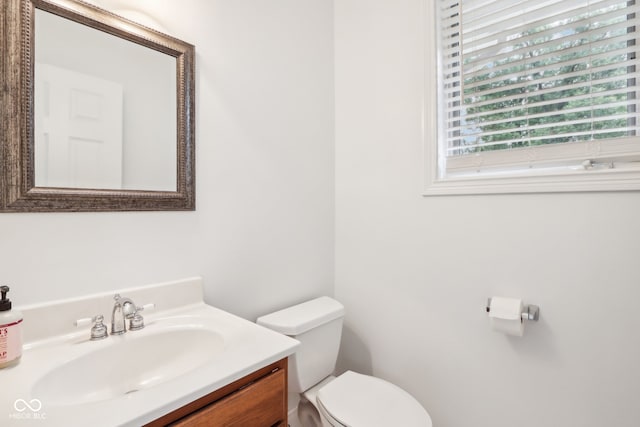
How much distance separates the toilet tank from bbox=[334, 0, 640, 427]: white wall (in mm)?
306

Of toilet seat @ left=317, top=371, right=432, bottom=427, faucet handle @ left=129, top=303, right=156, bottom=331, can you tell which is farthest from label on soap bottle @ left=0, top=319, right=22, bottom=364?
toilet seat @ left=317, top=371, right=432, bottom=427

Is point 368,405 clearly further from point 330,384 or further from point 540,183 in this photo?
point 540,183

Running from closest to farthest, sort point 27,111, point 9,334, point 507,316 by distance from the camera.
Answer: point 9,334 → point 27,111 → point 507,316

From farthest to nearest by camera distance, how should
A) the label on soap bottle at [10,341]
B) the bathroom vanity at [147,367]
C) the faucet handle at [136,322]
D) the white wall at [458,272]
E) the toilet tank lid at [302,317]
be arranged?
the toilet tank lid at [302,317] < the white wall at [458,272] < the faucet handle at [136,322] < the label on soap bottle at [10,341] < the bathroom vanity at [147,367]

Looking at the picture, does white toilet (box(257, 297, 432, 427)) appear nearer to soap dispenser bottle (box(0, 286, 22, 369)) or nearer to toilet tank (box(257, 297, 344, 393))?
toilet tank (box(257, 297, 344, 393))

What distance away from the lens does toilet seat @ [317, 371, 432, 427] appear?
1.11m

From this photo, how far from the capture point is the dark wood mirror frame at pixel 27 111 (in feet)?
2.65

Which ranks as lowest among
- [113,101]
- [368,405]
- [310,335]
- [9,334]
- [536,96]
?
[368,405]

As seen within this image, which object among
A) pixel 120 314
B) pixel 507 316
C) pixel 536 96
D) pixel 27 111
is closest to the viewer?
pixel 27 111

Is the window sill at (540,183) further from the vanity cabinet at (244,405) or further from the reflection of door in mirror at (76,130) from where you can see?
the reflection of door in mirror at (76,130)

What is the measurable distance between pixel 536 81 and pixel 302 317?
1.36m

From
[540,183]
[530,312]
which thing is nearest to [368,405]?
[530,312]

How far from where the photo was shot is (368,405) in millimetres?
1197

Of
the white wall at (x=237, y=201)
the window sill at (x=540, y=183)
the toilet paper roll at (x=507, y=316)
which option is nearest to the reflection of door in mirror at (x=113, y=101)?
the white wall at (x=237, y=201)
